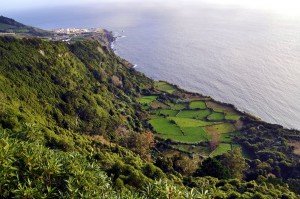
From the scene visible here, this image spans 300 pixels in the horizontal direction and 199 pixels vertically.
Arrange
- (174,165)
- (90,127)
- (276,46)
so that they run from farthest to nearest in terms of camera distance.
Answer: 1. (276,46)
2. (90,127)
3. (174,165)

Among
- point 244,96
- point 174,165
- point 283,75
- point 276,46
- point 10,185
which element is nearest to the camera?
point 10,185

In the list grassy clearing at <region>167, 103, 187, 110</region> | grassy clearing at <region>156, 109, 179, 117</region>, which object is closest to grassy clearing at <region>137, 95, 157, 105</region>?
grassy clearing at <region>167, 103, 187, 110</region>

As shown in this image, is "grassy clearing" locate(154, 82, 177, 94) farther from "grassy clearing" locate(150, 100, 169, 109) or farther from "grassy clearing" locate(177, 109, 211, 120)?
"grassy clearing" locate(177, 109, 211, 120)

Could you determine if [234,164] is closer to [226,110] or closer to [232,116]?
[232,116]

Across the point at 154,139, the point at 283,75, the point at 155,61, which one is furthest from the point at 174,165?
the point at 155,61

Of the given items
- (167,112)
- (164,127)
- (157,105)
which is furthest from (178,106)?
(164,127)

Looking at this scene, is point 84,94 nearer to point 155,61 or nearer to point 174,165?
point 174,165
